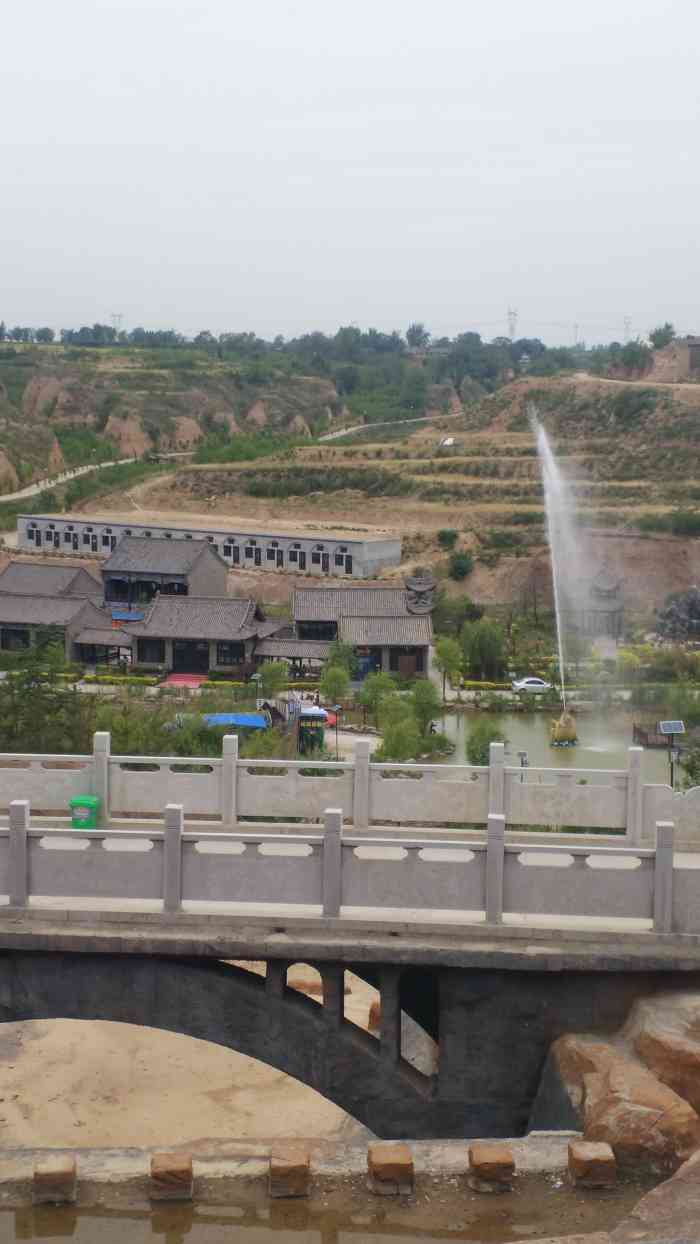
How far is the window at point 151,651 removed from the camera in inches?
1785

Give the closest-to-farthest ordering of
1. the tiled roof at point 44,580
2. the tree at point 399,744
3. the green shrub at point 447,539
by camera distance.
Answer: the tree at point 399,744 → the tiled roof at point 44,580 → the green shrub at point 447,539

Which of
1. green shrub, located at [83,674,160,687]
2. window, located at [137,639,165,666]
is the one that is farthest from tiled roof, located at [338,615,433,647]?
green shrub, located at [83,674,160,687]

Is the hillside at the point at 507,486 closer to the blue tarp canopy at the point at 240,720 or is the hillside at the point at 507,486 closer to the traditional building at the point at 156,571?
the traditional building at the point at 156,571

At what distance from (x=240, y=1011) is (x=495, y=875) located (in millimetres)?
1921

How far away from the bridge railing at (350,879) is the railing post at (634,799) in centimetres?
182

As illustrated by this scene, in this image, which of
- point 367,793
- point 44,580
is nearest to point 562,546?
point 44,580

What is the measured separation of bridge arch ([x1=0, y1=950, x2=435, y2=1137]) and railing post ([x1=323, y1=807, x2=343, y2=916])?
1.30 feet

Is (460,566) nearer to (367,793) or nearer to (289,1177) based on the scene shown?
(367,793)

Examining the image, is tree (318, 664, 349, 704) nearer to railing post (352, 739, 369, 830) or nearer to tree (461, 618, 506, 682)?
Answer: tree (461, 618, 506, 682)

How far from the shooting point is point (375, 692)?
3912cm

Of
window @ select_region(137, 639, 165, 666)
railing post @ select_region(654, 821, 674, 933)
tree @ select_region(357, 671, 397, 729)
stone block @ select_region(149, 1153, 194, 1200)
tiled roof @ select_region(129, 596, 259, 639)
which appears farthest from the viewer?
window @ select_region(137, 639, 165, 666)

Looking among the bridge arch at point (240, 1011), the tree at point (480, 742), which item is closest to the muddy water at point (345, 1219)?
the bridge arch at point (240, 1011)

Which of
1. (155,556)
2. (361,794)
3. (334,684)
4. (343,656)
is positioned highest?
(155,556)

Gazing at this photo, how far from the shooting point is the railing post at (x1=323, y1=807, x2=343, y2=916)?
9555 mm
